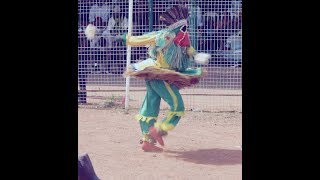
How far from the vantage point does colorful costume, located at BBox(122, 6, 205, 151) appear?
561cm

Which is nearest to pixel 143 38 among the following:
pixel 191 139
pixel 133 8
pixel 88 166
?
pixel 191 139

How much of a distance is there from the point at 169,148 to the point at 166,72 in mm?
1098

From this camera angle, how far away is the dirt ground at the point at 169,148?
4996 millimetres

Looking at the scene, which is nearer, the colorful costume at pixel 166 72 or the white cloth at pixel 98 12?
the colorful costume at pixel 166 72

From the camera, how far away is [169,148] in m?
6.14

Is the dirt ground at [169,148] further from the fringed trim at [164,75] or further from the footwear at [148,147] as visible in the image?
the fringed trim at [164,75]

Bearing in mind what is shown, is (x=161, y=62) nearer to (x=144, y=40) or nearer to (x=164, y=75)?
(x=164, y=75)

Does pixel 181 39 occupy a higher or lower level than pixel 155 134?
higher

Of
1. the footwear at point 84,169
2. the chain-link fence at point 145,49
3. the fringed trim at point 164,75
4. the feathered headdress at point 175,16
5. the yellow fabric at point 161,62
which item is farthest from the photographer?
the chain-link fence at point 145,49

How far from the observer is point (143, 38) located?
5836mm

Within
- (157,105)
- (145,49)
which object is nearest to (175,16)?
(157,105)

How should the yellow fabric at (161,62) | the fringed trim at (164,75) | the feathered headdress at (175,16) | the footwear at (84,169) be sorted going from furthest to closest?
the feathered headdress at (175,16)
the yellow fabric at (161,62)
the fringed trim at (164,75)
the footwear at (84,169)

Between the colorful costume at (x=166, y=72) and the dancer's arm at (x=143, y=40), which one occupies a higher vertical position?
the dancer's arm at (x=143, y=40)

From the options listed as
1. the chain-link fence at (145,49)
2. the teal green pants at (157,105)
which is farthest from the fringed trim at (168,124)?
the chain-link fence at (145,49)
